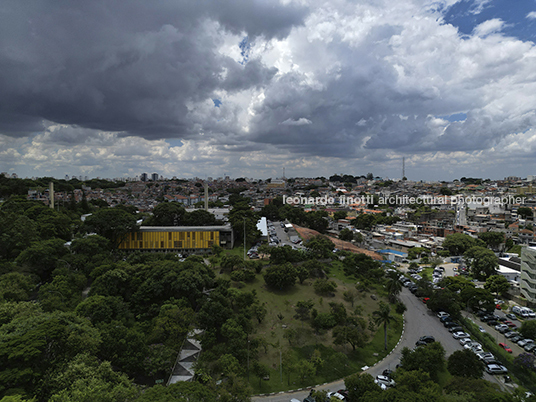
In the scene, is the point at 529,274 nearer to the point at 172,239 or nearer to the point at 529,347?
the point at 529,347

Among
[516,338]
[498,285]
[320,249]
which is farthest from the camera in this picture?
[320,249]

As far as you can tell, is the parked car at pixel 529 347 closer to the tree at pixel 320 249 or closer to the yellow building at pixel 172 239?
the tree at pixel 320 249

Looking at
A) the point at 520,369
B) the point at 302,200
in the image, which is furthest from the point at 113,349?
the point at 302,200

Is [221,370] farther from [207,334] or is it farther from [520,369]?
[520,369]

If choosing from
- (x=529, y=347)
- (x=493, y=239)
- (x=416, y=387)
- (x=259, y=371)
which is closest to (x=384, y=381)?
(x=416, y=387)

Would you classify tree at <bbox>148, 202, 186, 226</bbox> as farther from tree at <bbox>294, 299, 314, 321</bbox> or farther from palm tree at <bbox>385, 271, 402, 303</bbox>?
palm tree at <bbox>385, 271, 402, 303</bbox>

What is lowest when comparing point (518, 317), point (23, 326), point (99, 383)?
point (518, 317)
